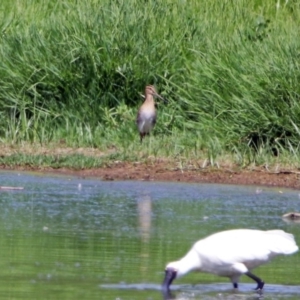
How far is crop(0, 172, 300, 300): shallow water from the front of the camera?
7.09 m

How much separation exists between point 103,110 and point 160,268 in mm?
8006

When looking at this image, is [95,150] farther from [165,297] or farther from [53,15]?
[165,297]

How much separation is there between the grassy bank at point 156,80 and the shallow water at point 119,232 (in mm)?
1605

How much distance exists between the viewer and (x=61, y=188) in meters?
12.0

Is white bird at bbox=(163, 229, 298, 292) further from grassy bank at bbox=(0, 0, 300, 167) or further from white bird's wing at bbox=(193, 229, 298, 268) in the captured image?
grassy bank at bbox=(0, 0, 300, 167)

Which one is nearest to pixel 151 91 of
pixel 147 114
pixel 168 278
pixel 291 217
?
pixel 147 114

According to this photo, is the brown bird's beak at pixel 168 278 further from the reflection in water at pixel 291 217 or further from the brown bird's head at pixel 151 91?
the brown bird's head at pixel 151 91

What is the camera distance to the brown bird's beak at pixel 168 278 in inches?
274

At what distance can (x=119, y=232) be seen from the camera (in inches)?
359

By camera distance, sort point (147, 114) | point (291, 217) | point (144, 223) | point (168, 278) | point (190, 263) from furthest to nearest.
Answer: point (147, 114), point (291, 217), point (144, 223), point (190, 263), point (168, 278)

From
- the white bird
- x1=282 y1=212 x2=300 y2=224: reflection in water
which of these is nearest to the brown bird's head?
x1=282 y1=212 x2=300 y2=224: reflection in water

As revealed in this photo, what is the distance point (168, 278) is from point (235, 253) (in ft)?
1.70

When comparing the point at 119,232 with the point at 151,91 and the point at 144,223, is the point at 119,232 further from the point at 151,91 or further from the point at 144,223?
the point at 151,91

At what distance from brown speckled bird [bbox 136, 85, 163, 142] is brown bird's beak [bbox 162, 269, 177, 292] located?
7827 millimetres
